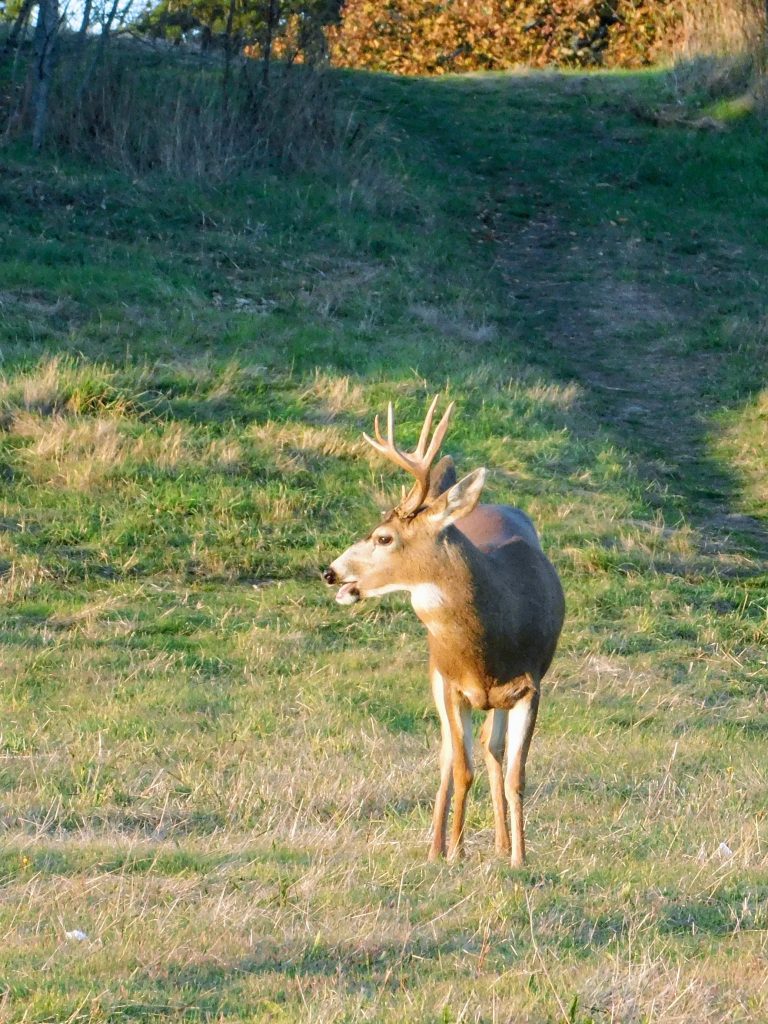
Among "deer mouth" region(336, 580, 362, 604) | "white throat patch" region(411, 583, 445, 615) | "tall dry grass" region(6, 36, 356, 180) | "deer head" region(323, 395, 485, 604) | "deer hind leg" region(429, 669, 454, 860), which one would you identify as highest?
"tall dry grass" region(6, 36, 356, 180)

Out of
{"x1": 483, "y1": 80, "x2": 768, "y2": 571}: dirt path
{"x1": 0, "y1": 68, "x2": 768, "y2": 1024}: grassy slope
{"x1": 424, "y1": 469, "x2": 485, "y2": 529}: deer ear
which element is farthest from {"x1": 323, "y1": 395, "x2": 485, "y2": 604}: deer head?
{"x1": 483, "y1": 80, "x2": 768, "y2": 571}: dirt path

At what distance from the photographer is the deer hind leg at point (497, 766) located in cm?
629

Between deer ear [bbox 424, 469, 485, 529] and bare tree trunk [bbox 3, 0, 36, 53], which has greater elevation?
bare tree trunk [bbox 3, 0, 36, 53]

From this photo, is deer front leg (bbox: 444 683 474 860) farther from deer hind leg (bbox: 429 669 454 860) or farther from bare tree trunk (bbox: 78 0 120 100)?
bare tree trunk (bbox: 78 0 120 100)

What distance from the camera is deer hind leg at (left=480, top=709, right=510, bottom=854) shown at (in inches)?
248

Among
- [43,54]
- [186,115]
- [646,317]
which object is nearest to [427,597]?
[646,317]

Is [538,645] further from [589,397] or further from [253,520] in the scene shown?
[589,397]

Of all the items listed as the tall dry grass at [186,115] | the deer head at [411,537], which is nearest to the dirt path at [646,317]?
the tall dry grass at [186,115]

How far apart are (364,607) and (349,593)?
4137mm

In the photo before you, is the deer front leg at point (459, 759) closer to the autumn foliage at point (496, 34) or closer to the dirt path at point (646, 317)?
the dirt path at point (646, 317)

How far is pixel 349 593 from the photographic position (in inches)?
250

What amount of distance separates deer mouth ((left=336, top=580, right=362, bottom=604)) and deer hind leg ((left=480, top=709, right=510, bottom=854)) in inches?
31.0

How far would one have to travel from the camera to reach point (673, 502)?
1306 centimetres

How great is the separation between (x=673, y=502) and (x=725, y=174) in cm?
1176
